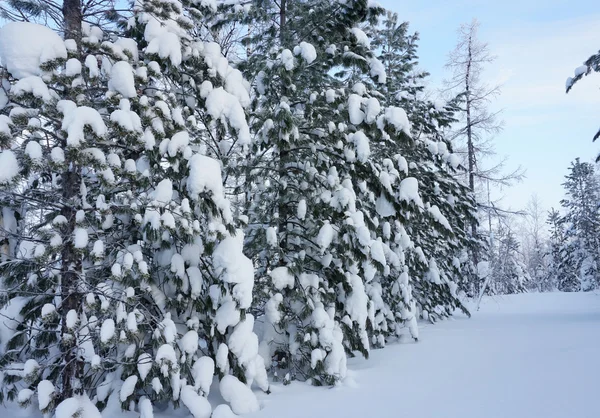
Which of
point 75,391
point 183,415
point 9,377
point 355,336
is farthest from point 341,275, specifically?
point 9,377

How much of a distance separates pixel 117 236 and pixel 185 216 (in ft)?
3.25

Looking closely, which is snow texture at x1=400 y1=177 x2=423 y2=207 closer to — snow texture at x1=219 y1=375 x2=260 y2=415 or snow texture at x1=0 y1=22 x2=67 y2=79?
snow texture at x1=219 y1=375 x2=260 y2=415

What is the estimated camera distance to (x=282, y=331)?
5.57 m

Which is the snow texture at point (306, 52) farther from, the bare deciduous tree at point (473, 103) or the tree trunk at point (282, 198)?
the bare deciduous tree at point (473, 103)

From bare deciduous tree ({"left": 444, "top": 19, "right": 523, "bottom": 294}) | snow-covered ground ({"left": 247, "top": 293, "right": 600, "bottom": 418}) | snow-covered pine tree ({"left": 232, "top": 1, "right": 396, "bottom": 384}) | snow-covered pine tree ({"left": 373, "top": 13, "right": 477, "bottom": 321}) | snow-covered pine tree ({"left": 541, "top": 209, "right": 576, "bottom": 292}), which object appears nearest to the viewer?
snow-covered ground ({"left": 247, "top": 293, "right": 600, "bottom": 418})

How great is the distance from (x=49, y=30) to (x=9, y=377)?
11.3 feet

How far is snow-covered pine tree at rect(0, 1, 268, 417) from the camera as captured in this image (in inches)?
136

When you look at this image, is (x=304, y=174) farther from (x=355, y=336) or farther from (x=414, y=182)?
(x=355, y=336)

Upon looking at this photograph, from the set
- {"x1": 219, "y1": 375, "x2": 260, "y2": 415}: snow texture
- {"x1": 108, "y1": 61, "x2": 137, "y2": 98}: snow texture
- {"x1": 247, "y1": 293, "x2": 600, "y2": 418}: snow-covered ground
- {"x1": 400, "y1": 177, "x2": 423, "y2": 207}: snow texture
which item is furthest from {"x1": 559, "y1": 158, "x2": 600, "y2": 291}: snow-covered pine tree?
{"x1": 108, "y1": 61, "x2": 137, "y2": 98}: snow texture

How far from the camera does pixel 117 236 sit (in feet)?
14.2

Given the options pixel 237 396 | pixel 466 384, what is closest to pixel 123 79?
pixel 237 396

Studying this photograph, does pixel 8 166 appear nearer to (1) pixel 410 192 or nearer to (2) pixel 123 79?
(2) pixel 123 79

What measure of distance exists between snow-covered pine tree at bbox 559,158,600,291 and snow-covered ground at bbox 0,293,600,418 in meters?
22.1

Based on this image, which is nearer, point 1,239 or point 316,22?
point 1,239
